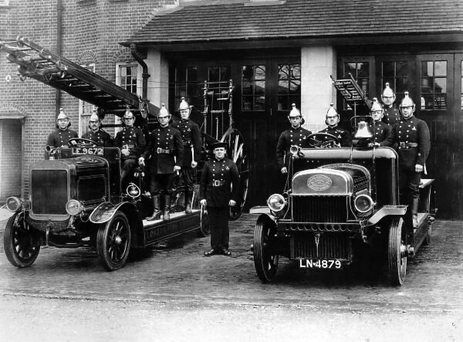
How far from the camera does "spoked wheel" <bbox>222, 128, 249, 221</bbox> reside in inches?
551

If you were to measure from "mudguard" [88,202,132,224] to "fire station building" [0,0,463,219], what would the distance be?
5960 millimetres

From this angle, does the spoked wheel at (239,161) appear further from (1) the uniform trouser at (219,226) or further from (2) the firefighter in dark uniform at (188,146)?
(1) the uniform trouser at (219,226)

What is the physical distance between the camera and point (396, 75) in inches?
539

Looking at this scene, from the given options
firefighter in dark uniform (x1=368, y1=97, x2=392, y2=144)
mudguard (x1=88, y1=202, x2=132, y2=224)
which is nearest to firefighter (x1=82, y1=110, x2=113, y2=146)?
mudguard (x1=88, y1=202, x2=132, y2=224)

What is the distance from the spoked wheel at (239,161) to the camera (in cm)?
1400

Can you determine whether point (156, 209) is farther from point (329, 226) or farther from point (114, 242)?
point (329, 226)

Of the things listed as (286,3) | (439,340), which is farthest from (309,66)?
(439,340)

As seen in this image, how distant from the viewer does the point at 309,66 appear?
13.9 metres

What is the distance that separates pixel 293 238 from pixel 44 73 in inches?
169

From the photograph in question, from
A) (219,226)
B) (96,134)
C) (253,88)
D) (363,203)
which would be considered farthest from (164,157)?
(253,88)

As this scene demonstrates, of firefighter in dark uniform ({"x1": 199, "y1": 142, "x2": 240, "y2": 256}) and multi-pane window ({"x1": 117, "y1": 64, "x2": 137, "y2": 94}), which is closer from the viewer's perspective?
firefighter in dark uniform ({"x1": 199, "y1": 142, "x2": 240, "y2": 256})

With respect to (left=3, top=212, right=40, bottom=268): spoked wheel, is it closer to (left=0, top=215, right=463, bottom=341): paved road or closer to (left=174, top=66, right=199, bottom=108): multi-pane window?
(left=0, top=215, right=463, bottom=341): paved road

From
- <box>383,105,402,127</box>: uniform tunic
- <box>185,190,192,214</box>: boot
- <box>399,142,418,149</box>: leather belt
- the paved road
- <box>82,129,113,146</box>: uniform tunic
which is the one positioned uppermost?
<box>383,105,402,127</box>: uniform tunic

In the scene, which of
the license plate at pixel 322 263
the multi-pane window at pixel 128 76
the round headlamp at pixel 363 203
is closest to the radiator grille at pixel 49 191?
the license plate at pixel 322 263
